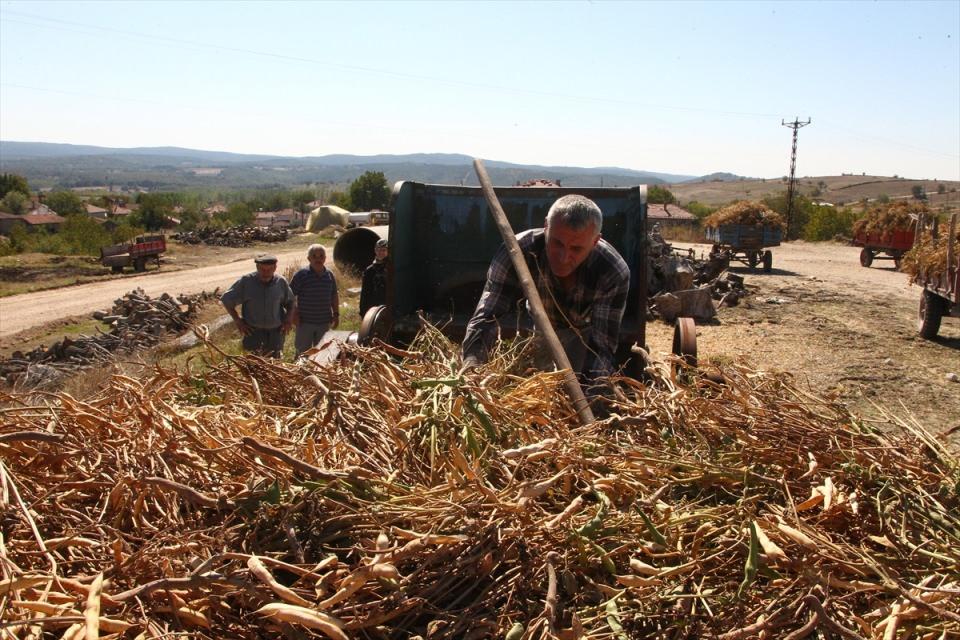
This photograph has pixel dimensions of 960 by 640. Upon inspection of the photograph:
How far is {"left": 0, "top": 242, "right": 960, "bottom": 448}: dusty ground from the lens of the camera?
8.31 meters

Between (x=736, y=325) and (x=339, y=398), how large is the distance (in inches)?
474

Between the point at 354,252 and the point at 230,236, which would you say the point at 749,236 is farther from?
the point at 230,236

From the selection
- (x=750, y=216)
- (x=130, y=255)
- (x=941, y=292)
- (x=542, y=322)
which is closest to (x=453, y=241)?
(x=542, y=322)

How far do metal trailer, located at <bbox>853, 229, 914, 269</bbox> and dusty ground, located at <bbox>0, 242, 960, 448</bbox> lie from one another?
52 cm

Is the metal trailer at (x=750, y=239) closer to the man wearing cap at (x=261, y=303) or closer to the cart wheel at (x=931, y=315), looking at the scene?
the cart wheel at (x=931, y=315)

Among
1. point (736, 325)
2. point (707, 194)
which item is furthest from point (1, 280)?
point (707, 194)

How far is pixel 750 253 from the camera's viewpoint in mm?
21703

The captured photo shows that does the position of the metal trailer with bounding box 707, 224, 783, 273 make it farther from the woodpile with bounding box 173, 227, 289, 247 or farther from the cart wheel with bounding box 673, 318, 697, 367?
the woodpile with bounding box 173, 227, 289, 247

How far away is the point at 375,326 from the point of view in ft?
17.5

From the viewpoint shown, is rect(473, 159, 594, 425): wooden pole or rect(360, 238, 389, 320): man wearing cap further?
rect(360, 238, 389, 320): man wearing cap

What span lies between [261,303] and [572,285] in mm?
4308

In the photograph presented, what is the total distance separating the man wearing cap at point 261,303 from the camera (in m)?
7.09

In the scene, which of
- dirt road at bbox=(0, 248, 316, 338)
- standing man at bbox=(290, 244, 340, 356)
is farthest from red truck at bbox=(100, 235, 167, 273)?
standing man at bbox=(290, 244, 340, 356)

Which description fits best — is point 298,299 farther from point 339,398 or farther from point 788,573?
point 788,573
